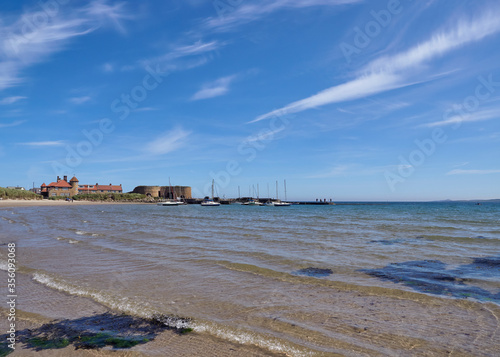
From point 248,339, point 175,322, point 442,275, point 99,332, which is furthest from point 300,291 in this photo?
point 442,275

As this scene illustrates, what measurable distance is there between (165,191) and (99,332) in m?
163

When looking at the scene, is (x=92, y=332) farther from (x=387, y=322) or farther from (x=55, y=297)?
(x=387, y=322)

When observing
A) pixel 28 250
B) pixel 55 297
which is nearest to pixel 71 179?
pixel 28 250

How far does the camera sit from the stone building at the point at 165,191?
528 feet

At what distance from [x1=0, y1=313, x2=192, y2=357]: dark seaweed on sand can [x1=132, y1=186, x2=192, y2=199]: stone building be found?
517 feet

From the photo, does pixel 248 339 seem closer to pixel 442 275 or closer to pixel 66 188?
pixel 442 275

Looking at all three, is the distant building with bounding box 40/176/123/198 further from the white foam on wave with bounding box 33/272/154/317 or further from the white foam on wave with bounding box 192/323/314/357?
the white foam on wave with bounding box 192/323/314/357

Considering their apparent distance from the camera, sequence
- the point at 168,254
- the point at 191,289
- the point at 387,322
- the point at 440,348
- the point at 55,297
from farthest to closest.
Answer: the point at 168,254
the point at 191,289
the point at 55,297
the point at 387,322
the point at 440,348

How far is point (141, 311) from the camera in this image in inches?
269

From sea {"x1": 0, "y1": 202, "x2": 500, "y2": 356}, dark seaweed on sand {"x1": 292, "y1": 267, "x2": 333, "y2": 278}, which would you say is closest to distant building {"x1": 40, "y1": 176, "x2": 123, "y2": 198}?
sea {"x1": 0, "y1": 202, "x2": 500, "y2": 356}

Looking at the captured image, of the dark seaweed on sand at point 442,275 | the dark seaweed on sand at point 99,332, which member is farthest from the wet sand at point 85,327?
the dark seaweed on sand at point 442,275

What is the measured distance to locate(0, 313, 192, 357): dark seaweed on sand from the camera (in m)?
5.16

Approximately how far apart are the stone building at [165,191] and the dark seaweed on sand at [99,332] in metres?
157

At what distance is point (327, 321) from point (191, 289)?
3.94 metres
